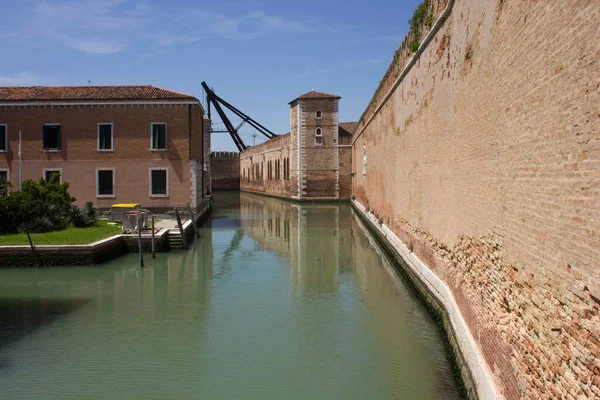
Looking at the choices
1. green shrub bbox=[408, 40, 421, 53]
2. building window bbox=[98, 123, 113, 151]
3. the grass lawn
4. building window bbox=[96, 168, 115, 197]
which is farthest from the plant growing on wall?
building window bbox=[96, 168, 115, 197]

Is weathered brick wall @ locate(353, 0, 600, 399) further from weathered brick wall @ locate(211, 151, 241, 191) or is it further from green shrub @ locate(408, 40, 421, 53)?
weathered brick wall @ locate(211, 151, 241, 191)

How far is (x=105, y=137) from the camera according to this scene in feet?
59.8

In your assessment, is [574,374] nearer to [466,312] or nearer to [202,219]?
[466,312]

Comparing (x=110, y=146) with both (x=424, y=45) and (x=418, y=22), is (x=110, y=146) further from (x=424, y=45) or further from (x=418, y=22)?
(x=424, y=45)

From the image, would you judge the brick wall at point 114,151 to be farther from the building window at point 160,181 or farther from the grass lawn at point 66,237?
the grass lawn at point 66,237

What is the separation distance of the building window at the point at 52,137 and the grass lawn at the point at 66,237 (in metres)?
5.74

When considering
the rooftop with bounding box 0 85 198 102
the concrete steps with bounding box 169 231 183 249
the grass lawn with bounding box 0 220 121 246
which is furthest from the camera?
the rooftop with bounding box 0 85 198 102

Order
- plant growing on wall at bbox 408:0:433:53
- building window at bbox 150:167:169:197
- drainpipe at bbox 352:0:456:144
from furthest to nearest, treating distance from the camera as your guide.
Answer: building window at bbox 150:167:169:197
plant growing on wall at bbox 408:0:433:53
drainpipe at bbox 352:0:456:144

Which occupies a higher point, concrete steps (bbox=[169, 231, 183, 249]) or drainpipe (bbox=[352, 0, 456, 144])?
drainpipe (bbox=[352, 0, 456, 144])

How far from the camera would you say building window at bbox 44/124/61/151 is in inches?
715

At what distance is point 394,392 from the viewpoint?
4.98 meters

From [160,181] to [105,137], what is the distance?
2.29 m

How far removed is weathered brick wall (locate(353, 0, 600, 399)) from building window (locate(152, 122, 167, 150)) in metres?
12.2

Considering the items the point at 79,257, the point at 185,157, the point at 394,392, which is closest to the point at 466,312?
the point at 394,392
